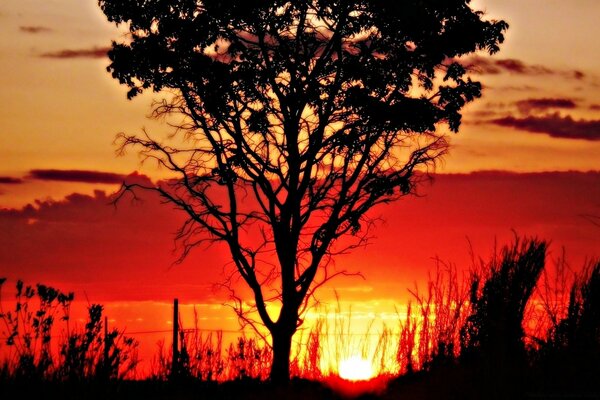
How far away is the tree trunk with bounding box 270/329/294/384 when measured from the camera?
14.4 metres

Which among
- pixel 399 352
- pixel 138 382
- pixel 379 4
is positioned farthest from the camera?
pixel 379 4

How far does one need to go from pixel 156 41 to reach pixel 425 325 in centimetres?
725

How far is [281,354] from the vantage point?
14.8 m

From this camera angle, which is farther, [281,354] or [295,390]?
[281,354]

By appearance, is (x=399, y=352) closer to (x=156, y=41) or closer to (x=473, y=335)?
(x=473, y=335)

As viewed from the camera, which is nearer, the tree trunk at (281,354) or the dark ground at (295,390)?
the dark ground at (295,390)

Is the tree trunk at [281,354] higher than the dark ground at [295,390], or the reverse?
the tree trunk at [281,354]

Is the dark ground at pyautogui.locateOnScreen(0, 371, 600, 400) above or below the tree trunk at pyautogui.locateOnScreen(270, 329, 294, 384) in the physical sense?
below

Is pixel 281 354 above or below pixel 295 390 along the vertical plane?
above

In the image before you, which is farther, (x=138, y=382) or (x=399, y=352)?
(x=399, y=352)

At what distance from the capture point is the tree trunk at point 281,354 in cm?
1439

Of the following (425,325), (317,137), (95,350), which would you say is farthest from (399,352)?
(95,350)

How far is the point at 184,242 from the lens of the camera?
16.2 meters

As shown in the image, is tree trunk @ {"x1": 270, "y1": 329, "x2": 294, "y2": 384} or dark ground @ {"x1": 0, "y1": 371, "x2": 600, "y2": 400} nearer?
dark ground @ {"x1": 0, "y1": 371, "x2": 600, "y2": 400}
